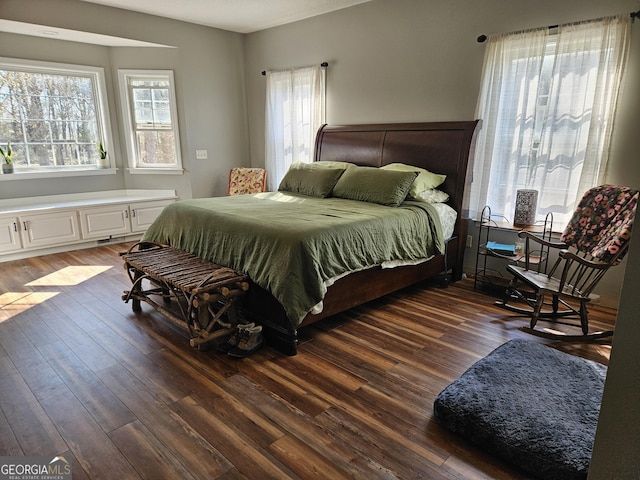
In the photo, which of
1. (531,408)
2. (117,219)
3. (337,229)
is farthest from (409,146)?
(117,219)

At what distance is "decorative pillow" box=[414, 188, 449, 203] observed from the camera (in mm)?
3719

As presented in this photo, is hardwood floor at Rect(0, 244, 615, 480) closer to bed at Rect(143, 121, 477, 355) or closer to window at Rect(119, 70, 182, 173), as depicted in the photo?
bed at Rect(143, 121, 477, 355)

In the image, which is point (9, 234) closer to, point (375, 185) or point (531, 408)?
point (375, 185)

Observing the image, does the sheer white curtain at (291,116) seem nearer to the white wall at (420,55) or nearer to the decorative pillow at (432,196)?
the white wall at (420,55)

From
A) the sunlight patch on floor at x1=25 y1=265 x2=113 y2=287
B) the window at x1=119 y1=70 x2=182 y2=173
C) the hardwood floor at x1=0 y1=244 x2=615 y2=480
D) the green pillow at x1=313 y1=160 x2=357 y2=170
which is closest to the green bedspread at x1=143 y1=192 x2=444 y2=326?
the hardwood floor at x1=0 y1=244 x2=615 y2=480

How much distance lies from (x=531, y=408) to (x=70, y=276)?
4.14 metres

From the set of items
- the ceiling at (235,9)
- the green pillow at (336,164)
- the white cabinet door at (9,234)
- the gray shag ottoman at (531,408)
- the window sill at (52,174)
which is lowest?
the gray shag ottoman at (531,408)

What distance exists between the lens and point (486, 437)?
5.85 ft

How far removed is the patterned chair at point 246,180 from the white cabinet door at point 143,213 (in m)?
1.00

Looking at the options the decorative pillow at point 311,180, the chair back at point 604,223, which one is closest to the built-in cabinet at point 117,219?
the decorative pillow at point 311,180

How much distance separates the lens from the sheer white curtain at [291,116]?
16.7 ft

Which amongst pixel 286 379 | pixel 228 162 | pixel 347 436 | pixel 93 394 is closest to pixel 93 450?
pixel 93 394

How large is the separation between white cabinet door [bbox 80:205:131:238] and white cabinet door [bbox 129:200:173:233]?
0.24ft

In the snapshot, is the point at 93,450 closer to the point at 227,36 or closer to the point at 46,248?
the point at 46,248
